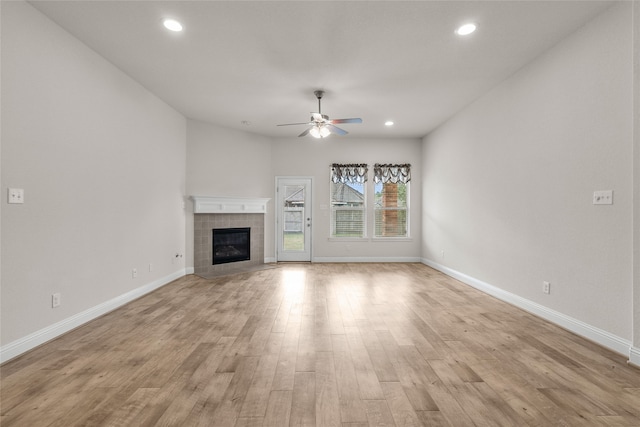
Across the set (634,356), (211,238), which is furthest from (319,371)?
(211,238)

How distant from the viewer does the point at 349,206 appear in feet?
23.3

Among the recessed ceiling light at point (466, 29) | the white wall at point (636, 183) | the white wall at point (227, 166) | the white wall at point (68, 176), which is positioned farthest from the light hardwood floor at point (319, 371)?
the recessed ceiling light at point (466, 29)

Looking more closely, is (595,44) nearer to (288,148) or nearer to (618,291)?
(618,291)

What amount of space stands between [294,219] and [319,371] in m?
5.04

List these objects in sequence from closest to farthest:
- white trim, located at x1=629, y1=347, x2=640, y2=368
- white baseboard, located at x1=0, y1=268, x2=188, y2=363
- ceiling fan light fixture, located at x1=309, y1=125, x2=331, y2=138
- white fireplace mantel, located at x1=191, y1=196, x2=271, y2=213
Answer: white trim, located at x1=629, y1=347, x2=640, y2=368 < white baseboard, located at x1=0, y1=268, x2=188, y2=363 < ceiling fan light fixture, located at x1=309, y1=125, x2=331, y2=138 < white fireplace mantel, located at x1=191, y1=196, x2=271, y2=213

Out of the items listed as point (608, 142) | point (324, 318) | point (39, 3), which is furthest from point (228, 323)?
point (608, 142)

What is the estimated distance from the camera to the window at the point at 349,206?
23.2ft

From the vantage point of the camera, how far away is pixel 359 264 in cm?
672

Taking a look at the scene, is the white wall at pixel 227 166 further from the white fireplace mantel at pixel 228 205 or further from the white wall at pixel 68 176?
the white wall at pixel 68 176

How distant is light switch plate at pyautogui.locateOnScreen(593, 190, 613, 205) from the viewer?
2.54 meters

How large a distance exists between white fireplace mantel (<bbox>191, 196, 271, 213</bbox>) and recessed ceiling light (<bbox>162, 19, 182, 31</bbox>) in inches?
127

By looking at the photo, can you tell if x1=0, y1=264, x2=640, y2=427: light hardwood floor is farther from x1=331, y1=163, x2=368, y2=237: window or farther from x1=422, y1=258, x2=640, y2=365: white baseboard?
x1=331, y1=163, x2=368, y2=237: window

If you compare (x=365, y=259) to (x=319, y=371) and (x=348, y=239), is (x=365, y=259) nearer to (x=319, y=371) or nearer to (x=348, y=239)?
(x=348, y=239)

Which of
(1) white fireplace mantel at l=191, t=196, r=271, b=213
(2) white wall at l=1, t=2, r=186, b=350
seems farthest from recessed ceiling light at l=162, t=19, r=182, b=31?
(1) white fireplace mantel at l=191, t=196, r=271, b=213
